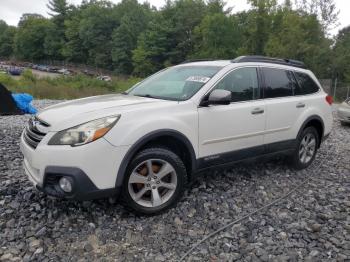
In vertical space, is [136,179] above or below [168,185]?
above

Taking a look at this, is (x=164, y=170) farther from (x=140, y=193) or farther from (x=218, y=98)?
(x=218, y=98)

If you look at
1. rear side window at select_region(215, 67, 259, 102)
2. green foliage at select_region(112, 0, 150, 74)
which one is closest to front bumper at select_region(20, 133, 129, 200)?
rear side window at select_region(215, 67, 259, 102)

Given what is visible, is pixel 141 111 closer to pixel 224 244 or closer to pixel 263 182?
pixel 224 244

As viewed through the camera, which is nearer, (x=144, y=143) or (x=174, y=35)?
(x=144, y=143)

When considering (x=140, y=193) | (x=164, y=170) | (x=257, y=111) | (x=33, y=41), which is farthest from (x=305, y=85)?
(x=33, y=41)

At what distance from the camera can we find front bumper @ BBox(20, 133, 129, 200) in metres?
3.14

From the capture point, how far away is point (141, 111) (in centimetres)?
355

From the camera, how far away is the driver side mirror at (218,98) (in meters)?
3.84

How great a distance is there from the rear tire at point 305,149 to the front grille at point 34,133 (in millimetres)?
3686

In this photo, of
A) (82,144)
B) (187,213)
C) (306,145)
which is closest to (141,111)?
(82,144)

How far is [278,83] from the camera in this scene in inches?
196

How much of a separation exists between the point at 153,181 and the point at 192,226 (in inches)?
24.6

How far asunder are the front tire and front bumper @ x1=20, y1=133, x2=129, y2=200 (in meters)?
0.21

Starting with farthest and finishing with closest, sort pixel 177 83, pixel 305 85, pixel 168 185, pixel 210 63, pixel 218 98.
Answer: pixel 305 85 → pixel 210 63 → pixel 177 83 → pixel 218 98 → pixel 168 185
